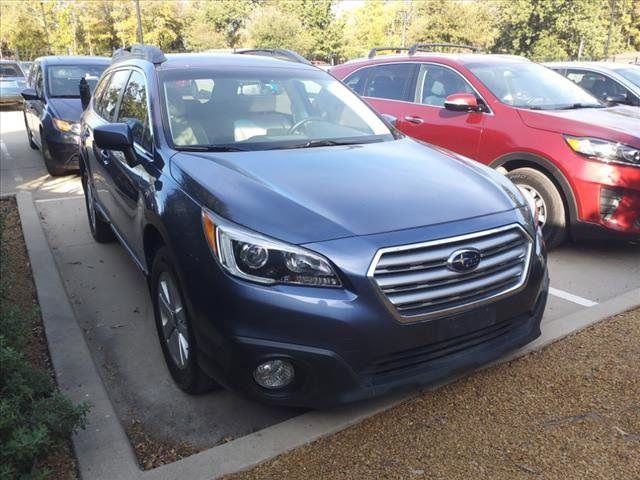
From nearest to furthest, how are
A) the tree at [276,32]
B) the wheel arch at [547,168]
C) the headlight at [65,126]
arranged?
the wheel arch at [547,168] < the headlight at [65,126] < the tree at [276,32]

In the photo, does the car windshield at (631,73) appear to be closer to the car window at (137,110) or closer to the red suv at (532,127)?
the red suv at (532,127)

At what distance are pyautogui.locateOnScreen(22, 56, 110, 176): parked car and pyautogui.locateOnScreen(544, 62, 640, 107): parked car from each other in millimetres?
7604

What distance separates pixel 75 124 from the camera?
816cm

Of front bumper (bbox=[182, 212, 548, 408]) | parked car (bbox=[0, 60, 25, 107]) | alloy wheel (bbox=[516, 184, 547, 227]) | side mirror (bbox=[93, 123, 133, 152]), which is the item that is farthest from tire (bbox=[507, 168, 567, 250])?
parked car (bbox=[0, 60, 25, 107])

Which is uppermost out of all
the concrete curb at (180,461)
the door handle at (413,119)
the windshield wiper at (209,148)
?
the windshield wiper at (209,148)

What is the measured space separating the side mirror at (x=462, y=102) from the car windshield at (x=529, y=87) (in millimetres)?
263

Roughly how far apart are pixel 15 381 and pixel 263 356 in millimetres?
1050

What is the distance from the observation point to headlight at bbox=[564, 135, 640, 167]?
4.66m

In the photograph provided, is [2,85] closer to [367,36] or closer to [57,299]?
[57,299]

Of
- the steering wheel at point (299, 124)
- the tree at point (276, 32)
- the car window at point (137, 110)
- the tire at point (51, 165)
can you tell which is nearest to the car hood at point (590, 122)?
the steering wheel at point (299, 124)

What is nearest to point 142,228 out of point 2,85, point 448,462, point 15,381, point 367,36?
point 15,381

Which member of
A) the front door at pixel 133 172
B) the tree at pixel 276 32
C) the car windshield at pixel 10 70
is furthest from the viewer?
the tree at pixel 276 32

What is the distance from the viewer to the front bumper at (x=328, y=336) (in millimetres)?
2355

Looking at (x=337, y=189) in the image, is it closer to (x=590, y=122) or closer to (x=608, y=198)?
(x=608, y=198)
